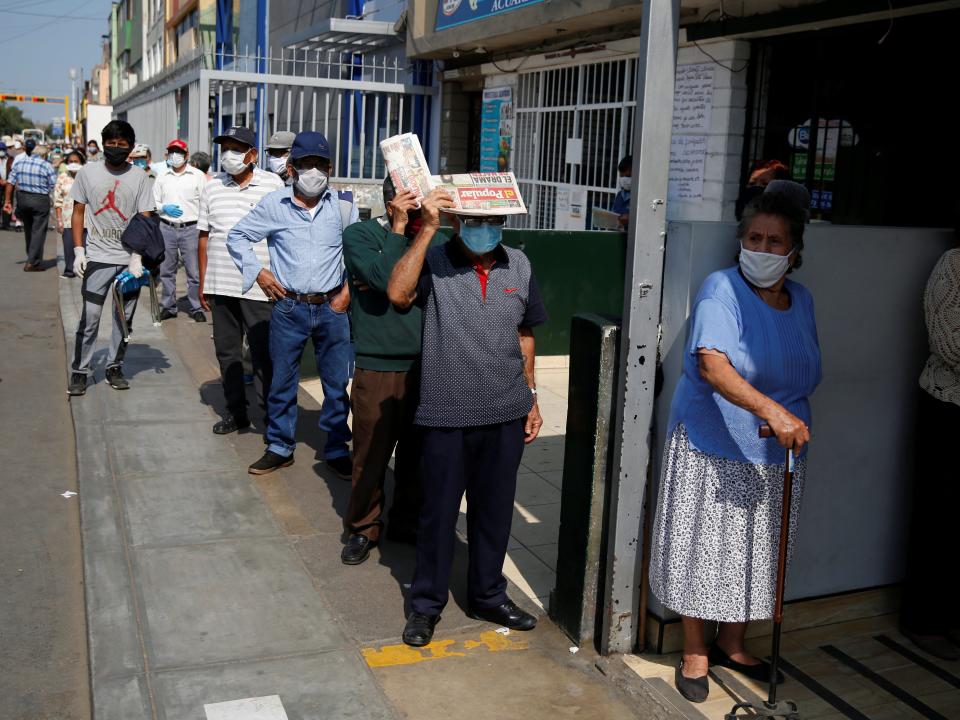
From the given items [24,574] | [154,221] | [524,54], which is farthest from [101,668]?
[524,54]

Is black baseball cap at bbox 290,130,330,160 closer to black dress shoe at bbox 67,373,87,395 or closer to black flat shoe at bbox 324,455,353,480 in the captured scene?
black flat shoe at bbox 324,455,353,480

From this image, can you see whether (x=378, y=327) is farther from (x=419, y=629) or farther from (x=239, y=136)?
(x=239, y=136)

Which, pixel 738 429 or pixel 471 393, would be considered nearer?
pixel 738 429

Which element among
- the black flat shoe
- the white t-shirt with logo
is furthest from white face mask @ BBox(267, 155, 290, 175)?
the black flat shoe

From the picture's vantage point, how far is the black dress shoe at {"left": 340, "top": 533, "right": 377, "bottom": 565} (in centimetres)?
503

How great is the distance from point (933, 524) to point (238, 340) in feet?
15.0

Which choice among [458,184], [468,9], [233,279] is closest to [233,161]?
[233,279]

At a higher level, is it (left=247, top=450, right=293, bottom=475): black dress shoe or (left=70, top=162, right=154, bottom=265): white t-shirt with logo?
(left=70, top=162, right=154, bottom=265): white t-shirt with logo

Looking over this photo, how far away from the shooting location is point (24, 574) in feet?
16.3

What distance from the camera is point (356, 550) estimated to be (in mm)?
5047

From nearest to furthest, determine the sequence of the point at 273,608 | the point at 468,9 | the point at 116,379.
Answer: the point at 273,608
the point at 116,379
the point at 468,9

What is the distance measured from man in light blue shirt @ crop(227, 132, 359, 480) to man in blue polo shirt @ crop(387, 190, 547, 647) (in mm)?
2095

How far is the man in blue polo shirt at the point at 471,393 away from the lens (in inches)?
159

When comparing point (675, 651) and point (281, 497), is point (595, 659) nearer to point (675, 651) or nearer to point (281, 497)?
point (675, 651)
